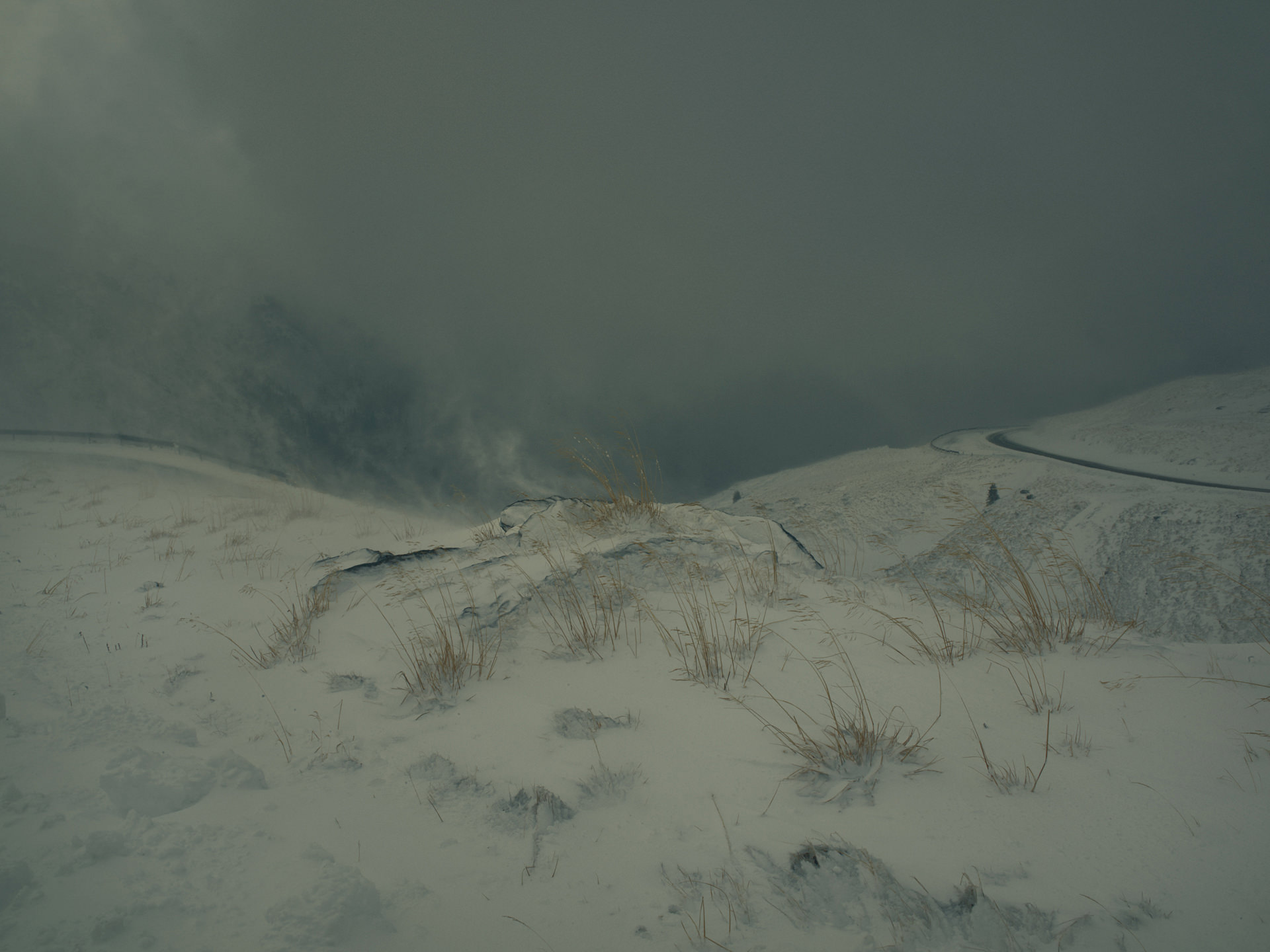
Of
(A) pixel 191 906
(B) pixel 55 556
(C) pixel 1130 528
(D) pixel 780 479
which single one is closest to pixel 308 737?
(A) pixel 191 906

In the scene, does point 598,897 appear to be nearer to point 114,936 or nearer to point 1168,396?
point 114,936

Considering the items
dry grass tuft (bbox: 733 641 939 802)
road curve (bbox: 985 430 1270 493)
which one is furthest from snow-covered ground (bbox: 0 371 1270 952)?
road curve (bbox: 985 430 1270 493)

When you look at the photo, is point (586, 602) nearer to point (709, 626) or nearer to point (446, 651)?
point (709, 626)

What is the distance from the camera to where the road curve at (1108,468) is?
22.1ft

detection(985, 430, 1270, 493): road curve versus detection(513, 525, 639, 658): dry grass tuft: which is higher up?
detection(985, 430, 1270, 493): road curve

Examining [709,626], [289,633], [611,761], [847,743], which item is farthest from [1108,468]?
[289,633]

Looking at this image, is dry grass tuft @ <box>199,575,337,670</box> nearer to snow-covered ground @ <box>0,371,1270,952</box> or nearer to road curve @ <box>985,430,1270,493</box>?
snow-covered ground @ <box>0,371,1270,952</box>

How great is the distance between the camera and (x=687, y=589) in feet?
10.7

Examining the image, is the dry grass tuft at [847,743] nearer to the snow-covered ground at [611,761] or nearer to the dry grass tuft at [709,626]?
the snow-covered ground at [611,761]

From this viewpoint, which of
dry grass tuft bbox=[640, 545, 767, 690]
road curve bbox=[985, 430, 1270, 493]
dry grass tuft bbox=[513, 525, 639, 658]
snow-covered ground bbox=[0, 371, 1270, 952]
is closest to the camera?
snow-covered ground bbox=[0, 371, 1270, 952]

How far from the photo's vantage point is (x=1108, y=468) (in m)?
8.61

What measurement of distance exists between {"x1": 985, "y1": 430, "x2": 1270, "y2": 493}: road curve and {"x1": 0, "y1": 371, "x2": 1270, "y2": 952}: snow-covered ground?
3727 millimetres

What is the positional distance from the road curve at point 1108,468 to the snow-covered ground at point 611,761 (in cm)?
373

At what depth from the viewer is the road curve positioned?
673 centimetres
